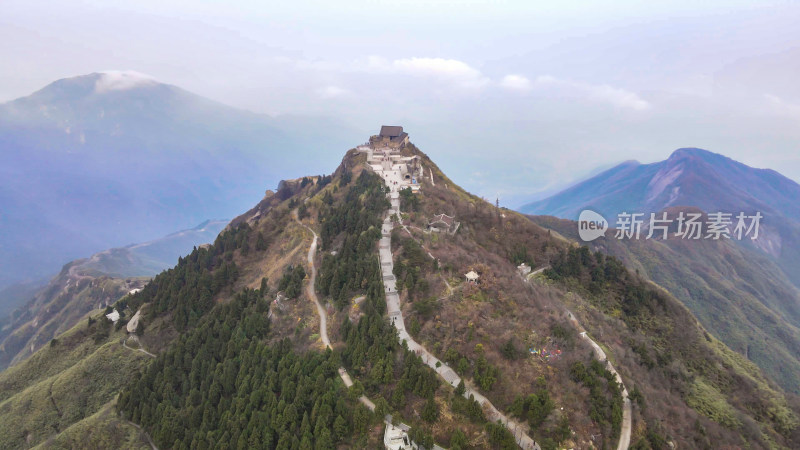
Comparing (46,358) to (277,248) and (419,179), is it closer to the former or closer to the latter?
(277,248)

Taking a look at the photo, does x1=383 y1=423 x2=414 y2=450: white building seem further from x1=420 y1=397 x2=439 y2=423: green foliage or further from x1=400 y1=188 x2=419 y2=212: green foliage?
x1=400 y1=188 x2=419 y2=212: green foliage

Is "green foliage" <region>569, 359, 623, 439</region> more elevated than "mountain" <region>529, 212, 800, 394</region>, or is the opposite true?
→ "green foliage" <region>569, 359, 623, 439</region>

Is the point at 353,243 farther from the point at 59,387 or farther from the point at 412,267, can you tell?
the point at 59,387

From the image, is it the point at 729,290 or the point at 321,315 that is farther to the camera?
the point at 729,290

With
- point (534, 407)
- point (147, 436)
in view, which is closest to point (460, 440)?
point (534, 407)

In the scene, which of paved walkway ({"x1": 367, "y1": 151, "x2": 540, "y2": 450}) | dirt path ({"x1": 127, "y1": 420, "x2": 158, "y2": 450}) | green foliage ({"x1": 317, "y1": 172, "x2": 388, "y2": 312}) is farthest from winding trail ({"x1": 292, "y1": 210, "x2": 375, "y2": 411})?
dirt path ({"x1": 127, "y1": 420, "x2": 158, "y2": 450})

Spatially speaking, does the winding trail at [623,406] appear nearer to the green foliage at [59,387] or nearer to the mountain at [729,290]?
the green foliage at [59,387]

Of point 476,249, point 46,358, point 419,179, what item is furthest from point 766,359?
point 46,358
